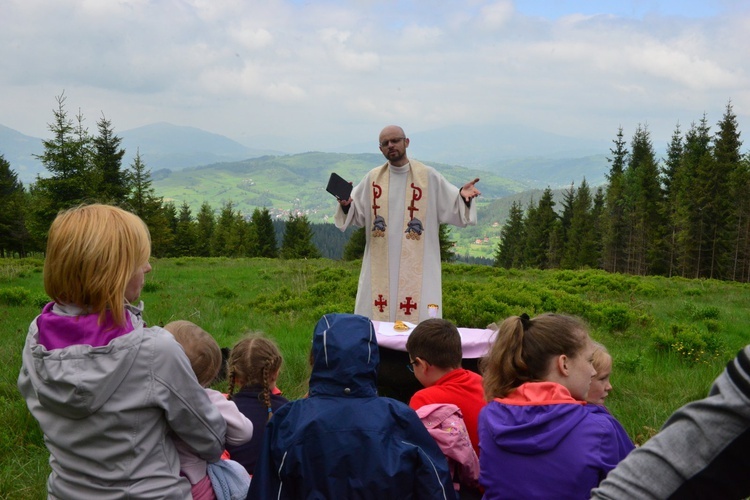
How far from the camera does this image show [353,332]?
8.41 feet

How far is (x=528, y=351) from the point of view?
2926 millimetres

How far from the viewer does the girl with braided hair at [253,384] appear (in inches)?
132

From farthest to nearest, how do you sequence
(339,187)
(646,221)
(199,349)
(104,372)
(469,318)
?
(646,221) < (469,318) < (339,187) < (199,349) < (104,372)

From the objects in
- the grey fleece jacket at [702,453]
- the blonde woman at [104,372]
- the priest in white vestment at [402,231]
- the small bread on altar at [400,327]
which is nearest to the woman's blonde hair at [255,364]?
the blonde woman at [104,372]

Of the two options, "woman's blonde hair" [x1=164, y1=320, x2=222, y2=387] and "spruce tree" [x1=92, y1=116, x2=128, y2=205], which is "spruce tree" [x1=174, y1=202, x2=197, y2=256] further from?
"woman's blonde hair" [x1=164, y1=320, x2=222, y2=387]

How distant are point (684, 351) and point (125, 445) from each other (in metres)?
6.48

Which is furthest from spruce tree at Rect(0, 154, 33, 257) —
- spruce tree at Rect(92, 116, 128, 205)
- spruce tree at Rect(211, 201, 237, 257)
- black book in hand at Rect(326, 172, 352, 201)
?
black book in hand at Rect(326, 172, 352, 201)

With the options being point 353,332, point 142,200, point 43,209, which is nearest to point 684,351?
point 353,332

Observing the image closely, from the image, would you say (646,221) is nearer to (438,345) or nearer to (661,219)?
(661,219)

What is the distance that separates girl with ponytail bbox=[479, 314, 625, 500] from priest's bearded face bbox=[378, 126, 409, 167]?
3.78m

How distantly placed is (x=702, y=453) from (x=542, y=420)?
5.90ft

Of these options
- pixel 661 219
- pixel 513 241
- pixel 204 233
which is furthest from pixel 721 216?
pixel 204 233

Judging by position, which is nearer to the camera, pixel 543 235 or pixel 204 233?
pixel 543 235

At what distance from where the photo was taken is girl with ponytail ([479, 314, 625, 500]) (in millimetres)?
2574
